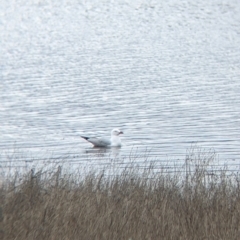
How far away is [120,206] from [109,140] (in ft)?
26.2

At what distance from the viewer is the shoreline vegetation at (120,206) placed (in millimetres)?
8328

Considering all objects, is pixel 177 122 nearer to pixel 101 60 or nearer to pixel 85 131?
pixel 85 131

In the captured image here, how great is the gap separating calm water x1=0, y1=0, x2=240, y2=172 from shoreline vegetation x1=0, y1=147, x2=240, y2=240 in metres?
2.15

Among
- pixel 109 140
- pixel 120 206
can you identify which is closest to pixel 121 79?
pixel 109 140

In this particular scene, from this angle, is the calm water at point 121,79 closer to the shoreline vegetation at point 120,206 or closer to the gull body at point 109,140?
the gull body at point 109,140

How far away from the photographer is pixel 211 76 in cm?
2483

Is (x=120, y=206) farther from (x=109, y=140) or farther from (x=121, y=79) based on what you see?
(x=121, y=79)

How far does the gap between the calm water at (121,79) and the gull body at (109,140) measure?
0.20 meters

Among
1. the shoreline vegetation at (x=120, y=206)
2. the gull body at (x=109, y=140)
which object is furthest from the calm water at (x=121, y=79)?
the shoreline vegetation at (x=120, y=206)

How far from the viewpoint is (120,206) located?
9469 millimetres

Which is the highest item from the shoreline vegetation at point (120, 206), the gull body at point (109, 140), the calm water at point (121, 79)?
the calm water at point (121, 79)

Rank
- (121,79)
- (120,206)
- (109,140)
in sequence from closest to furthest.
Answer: (120,206)
(109,140)
(121,79)

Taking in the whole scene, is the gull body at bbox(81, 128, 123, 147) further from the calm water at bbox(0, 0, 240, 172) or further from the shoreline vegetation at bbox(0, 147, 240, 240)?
the shoreline vegetation at bbox(0, 147, 240, 240)

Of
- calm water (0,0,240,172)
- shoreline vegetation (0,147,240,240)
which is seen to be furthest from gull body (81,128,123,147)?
shoreline vegetation (0,147,240,240)
